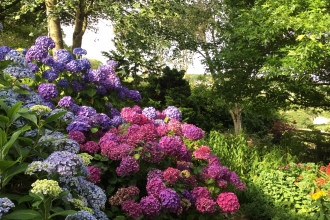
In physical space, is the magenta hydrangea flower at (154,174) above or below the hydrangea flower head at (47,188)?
below

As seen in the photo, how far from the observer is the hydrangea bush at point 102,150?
6.57ft

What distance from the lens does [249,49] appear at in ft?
22.3

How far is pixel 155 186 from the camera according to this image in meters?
2.82

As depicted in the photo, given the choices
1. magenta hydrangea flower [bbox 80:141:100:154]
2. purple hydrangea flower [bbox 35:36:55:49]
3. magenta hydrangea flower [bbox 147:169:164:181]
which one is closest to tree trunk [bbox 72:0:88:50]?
purple hydrangea flower [bbox 35:36:55:49]

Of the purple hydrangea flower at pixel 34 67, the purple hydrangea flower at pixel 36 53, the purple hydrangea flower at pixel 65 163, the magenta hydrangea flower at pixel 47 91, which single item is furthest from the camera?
the purple hydrangea flower at pixel 36 53

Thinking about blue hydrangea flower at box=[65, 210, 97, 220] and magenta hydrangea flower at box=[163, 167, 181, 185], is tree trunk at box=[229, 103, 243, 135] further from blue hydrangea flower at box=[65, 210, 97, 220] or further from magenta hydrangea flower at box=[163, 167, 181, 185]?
blue hydrangea flower at box=[65, 210, 97, 220]

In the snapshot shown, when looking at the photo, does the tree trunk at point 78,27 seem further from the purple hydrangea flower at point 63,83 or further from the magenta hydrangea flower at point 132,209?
the magenta hydrangea flower at point 132,209

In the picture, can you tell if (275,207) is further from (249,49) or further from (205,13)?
(205,13)

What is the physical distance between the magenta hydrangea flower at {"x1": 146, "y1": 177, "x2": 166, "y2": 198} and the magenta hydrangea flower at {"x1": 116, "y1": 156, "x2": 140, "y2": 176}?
156 mm

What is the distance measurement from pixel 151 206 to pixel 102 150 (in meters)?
0.66

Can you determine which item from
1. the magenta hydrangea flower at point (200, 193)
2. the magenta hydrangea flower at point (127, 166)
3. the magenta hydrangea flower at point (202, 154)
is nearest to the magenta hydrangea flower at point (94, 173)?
the magenta hydrangea flower at point (127, 166)

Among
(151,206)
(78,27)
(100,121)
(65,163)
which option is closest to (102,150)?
(100,121)

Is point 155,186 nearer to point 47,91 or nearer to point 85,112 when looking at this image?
point 85,112

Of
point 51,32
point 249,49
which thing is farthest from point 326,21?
point 51,32
